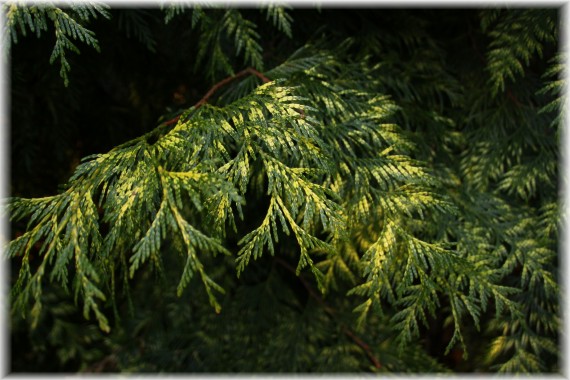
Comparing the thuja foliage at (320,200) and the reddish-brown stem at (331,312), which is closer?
the thuja foliage at (320,200)

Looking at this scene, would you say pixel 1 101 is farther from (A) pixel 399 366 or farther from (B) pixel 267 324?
(A) pixel 399 366

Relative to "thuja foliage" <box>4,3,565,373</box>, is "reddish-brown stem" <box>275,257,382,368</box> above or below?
below

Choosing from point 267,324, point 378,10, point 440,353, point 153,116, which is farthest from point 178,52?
point 440,353

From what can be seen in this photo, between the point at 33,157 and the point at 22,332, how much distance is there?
1.19m

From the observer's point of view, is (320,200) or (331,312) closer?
(320,200)

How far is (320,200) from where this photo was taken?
1.43 m

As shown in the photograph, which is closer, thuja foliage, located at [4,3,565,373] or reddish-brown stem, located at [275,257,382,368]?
thuja foliage, located at [4,3,565,373]

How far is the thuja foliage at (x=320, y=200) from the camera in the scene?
1.41 m

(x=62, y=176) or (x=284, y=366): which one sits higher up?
(x=62, y=176)

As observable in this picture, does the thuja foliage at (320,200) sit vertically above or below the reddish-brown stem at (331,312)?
above

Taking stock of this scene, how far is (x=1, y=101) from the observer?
223cm

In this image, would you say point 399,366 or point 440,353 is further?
point 440,353

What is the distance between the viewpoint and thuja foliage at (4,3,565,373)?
1.41 m

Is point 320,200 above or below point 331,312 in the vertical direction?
above
